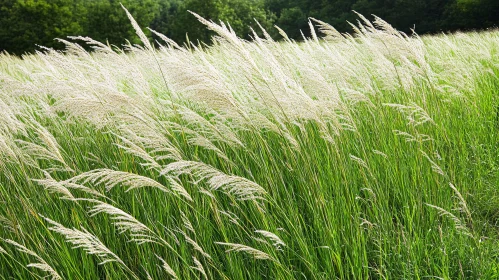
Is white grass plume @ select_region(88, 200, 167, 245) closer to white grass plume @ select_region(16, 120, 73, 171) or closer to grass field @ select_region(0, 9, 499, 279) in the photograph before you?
grass field @ select_region(0, 9, 499, 279)

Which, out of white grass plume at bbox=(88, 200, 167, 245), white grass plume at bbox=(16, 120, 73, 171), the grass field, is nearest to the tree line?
the grass field

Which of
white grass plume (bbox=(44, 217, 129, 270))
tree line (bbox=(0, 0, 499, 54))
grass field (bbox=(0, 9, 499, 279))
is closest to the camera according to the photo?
white grass plume (bbox=(44, 217, 129, 270))

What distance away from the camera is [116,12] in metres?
35.7

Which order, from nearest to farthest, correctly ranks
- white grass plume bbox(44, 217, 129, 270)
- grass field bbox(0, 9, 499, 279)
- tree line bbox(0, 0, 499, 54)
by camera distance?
1. white grass plume bbox(44, 217, 129, 270)
2. grass field bbox(0, 9, 499, 279)
3. tree line bbox(0, 0, 499, 54)

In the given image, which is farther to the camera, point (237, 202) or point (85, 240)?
point (237, 202)

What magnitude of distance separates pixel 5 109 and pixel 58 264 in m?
0.99

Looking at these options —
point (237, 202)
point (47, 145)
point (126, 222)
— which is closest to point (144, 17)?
point (47, 145)

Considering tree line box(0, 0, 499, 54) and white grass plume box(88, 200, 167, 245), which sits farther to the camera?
tree line box(0, 0, 499, 54)

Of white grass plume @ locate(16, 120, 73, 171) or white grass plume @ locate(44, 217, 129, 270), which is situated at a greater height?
white grass plume @ locate(16, 120, 73, 171)

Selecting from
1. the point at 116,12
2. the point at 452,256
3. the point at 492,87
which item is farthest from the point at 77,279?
the point at 116,12

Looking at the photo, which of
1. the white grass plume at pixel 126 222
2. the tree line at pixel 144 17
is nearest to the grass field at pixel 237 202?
the white grass plume at pixel 126 222

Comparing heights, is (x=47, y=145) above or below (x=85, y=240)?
above

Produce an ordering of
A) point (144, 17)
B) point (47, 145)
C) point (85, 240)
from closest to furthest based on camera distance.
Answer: point (85, 240)
point (47, 145)
point (144, 17)

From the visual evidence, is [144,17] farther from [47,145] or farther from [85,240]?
[85,240]
